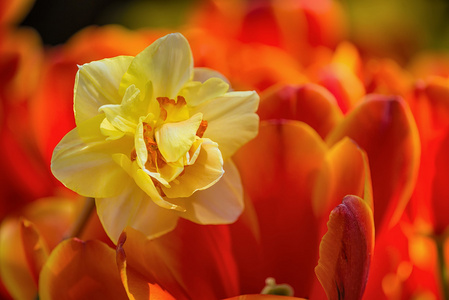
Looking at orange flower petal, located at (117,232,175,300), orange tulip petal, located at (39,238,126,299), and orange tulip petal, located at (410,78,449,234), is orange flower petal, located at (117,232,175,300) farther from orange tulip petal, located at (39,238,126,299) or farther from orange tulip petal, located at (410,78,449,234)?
orange tulip petal, located at (410,78,449,234)

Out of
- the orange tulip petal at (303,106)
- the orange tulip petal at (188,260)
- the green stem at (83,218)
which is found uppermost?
the orange tulip petal at (303,106)

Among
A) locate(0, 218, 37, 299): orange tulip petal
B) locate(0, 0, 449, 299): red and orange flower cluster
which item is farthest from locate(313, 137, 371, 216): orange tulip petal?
locate(0, 218, 37, 299): orange tulip petal

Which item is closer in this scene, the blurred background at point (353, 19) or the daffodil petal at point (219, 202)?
the daffodil petal at point (219, 202)

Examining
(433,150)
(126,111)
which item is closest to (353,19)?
(433,150)

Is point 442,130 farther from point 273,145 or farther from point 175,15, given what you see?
point 175,15

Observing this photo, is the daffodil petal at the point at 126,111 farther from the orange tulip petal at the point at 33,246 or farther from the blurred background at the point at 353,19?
the blurred background at the point at 353,19

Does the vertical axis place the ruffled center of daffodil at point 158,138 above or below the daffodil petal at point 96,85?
below

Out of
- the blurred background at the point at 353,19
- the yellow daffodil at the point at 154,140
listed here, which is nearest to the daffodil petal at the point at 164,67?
the yellow daffodil at the point at 154,140
